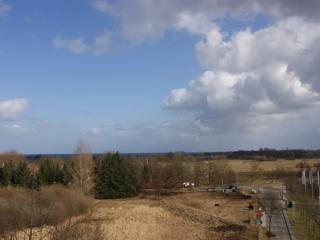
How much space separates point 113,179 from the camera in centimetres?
8906

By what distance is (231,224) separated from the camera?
54.6 m

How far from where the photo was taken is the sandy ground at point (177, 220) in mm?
50656

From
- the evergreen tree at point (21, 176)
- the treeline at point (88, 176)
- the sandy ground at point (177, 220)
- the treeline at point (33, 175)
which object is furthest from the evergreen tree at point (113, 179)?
the evergreen tree at point (21, 176)

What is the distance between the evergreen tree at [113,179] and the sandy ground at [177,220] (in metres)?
11.4

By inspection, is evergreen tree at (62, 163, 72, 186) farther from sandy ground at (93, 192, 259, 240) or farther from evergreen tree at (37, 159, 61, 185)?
sandy ground at (93, 192, 259, 240)

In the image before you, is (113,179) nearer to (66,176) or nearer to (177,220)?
(66,176)

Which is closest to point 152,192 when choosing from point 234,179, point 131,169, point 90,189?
point 131,169

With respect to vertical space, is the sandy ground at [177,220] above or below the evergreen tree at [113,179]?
below

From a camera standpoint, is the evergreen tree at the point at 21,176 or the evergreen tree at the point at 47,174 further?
the evergreen tree at the point at 47,174

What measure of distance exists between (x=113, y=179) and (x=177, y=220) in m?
29.0

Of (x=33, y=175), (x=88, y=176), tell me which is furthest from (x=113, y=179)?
(x=33, y=175)

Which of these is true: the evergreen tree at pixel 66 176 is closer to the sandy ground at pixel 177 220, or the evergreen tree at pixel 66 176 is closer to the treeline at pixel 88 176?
the treeline at pixel 88 176

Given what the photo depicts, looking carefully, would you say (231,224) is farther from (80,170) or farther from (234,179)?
(234,179)

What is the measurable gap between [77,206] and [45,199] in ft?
22.9
